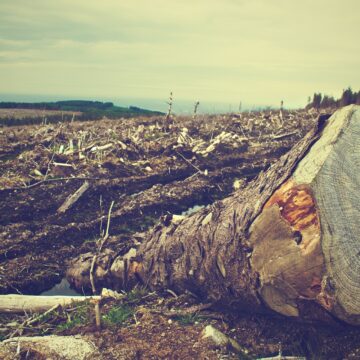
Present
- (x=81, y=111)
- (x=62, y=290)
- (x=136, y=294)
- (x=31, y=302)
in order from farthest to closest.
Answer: (x=81, y=111)
(x=62, y=290)
(x=31, y=302)
(x=136, y=294)

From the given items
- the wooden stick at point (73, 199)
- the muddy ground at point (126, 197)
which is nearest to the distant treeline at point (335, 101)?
the muddy ground at point (126, 197)

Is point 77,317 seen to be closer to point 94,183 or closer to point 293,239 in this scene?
point 293,239

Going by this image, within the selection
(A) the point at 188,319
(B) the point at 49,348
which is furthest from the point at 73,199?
(B) the point at 49,348

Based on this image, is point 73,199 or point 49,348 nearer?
point 49,348

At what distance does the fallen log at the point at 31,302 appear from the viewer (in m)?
5.59

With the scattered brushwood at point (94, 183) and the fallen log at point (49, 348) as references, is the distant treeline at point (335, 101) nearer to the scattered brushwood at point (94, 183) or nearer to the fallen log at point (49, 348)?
the scattered brushwood at point (94, 183)

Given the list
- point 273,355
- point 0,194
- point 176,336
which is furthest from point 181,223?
point 0,194

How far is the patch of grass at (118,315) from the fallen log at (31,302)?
684 mm

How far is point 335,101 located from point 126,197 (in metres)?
19.4

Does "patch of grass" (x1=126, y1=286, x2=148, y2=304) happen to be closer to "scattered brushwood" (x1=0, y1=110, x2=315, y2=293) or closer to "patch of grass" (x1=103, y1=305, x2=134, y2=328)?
"patch of grass" (x1=103, y1=305, x2=134, y2=328)

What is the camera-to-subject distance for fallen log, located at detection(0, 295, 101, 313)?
5.59 metres

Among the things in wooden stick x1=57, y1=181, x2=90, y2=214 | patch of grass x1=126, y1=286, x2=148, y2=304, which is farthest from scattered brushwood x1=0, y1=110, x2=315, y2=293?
patch of grass x1=126, y1=286, x2=148, y2=304

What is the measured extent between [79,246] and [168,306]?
336 cm

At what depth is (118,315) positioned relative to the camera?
4844mm
